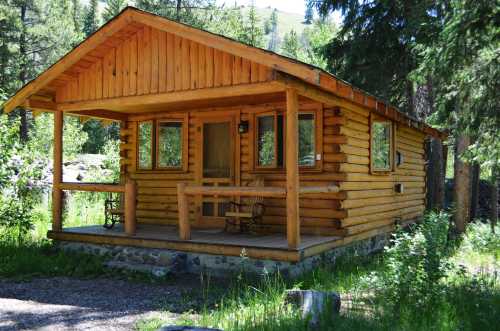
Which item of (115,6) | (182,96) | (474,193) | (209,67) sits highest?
(115,6)

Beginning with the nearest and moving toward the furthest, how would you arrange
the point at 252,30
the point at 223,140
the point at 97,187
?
1. the point at 97,187
2. the point at 223,140
3. the point at 252,30

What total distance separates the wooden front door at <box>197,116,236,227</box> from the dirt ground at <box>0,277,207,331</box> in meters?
2.64

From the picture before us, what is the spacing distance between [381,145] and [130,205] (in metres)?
5.60

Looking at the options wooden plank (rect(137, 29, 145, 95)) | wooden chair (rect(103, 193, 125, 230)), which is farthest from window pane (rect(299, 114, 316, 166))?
wooden chair (rect(103, 193, 125, 230))

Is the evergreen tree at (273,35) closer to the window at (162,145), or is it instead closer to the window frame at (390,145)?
the window frame at (390,145)

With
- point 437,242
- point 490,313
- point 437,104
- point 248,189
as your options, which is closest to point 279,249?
point 248,189

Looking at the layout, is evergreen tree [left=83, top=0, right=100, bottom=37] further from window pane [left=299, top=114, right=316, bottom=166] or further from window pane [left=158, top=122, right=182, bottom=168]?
window pane [left=299, top=114, right=316, bottom=166]

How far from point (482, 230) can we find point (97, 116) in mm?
9721

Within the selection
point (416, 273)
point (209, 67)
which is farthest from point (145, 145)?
point (416, 273)

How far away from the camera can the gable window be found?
35.0 ft

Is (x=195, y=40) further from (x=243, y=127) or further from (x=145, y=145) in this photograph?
(x=145, y=145)

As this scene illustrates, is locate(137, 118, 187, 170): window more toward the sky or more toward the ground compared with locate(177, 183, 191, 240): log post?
more toward the sky

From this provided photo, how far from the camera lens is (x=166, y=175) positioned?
1074cm

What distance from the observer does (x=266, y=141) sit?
9617 millimetres
